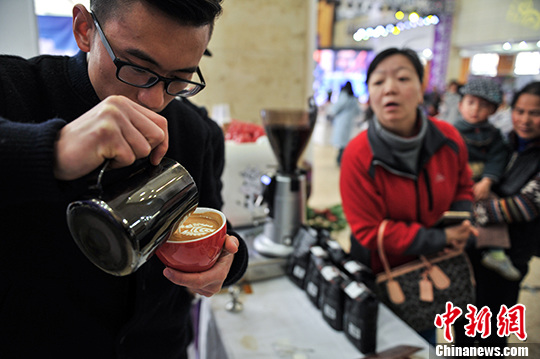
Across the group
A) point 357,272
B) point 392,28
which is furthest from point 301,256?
point 392,28

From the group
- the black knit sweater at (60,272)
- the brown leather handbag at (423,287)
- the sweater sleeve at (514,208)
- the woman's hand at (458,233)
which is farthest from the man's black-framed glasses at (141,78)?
the sweater sleeve at (514,208)

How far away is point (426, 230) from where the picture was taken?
1506 mm

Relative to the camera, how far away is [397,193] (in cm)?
154

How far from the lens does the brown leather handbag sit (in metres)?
1.48

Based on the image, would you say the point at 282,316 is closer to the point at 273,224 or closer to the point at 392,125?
the point at 273,224

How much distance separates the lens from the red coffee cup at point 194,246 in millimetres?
615

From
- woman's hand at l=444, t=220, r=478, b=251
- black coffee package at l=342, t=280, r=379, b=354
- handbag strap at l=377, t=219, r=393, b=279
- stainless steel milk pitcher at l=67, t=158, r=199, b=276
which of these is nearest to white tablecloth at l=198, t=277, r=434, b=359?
black coffee package at l=342, t=280, r=379, b=354

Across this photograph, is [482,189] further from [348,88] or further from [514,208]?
[348,88]

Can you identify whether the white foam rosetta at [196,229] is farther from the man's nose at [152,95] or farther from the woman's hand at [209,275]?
the man's nose at [152,95]

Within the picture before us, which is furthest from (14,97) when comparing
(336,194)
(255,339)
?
(336,194)

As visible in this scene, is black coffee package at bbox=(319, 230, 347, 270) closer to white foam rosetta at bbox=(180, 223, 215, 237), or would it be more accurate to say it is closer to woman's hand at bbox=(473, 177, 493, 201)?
white foam rosetta at bbox=(180, 223, 215, 237)

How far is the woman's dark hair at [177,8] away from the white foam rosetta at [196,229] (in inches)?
15.0

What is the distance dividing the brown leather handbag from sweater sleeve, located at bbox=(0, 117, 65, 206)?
1304mm

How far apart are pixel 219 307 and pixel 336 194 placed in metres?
4.51
